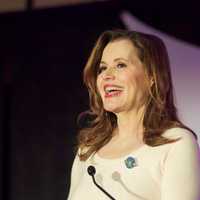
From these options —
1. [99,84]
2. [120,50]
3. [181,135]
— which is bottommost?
[181,135]

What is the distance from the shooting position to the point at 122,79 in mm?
1832

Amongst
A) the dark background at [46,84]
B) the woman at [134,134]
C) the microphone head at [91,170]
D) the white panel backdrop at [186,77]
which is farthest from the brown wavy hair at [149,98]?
the dark background at [46,84]

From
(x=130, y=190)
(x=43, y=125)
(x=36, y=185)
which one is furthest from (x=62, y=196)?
(x=130, y=190)

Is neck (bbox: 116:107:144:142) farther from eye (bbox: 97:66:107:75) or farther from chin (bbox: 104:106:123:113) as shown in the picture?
eye (bbox: 97:66:107:75)

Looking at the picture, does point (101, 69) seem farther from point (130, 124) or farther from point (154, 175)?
point (154, 175)

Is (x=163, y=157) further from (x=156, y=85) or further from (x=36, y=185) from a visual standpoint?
(x=36, y=185)

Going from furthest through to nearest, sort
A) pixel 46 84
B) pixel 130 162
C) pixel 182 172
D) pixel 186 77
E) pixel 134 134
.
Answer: pixel 46 84
pixel 186 77
pixel 134 134
pixel 130 162
pixel 182 172

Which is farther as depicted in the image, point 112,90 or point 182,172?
point 112,90

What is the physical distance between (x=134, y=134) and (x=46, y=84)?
44.2 inches

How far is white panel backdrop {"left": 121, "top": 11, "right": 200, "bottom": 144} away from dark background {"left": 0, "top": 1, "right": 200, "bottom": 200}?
0.69 feet

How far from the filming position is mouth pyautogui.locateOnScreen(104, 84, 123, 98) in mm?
1841

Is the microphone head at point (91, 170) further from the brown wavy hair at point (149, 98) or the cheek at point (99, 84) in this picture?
the cheek at point (99, 84)

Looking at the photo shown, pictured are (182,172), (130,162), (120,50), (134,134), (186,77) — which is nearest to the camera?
(182,172)

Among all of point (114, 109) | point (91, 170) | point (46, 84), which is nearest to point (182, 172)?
point (91, 170)
